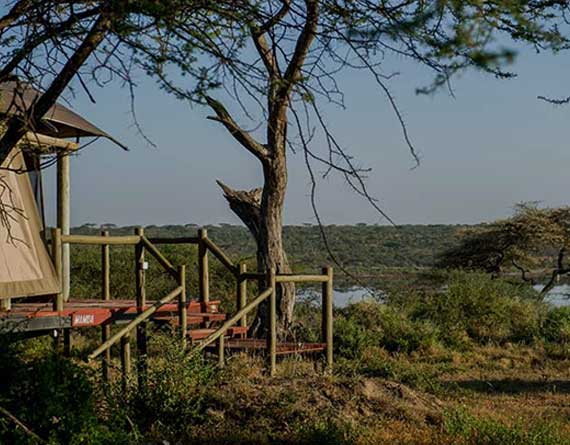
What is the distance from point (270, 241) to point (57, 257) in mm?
5636

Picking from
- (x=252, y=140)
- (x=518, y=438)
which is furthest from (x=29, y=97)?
(x=518, y=438)

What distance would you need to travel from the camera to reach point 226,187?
16.5m

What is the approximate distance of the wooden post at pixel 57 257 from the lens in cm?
1063

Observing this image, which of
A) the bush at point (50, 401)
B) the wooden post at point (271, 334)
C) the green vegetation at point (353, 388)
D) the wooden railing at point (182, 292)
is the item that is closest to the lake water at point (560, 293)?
Answer: the green vegetation at point (353, 388)

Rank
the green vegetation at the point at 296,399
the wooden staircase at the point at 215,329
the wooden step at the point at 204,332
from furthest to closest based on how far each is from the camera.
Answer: the wooden staircase at the point at 215,329
the wooden step at the point at 204,332
the green vegetation at the point at 296,399

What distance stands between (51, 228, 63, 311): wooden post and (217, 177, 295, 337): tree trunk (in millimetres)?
5233

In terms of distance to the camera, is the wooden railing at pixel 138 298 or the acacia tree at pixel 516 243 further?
the acacia tree at pixel 516 243

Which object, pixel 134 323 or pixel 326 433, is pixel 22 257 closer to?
pixel 134 323

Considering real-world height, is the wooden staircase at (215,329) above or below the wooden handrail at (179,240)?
below

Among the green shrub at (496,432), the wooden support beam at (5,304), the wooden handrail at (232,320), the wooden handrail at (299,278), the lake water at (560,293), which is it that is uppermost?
the wooden handrail at (299,278)

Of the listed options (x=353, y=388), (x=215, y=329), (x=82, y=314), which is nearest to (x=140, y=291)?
(x=215, y=329)

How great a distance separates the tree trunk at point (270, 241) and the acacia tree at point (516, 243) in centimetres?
1079

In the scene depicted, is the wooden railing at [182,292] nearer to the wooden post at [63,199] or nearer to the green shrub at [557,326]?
the wooden post at [63,199]

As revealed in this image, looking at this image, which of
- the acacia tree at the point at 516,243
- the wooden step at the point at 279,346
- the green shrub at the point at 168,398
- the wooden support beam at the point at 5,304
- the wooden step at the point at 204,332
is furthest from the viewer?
the acacia tree at the point at 516,243
